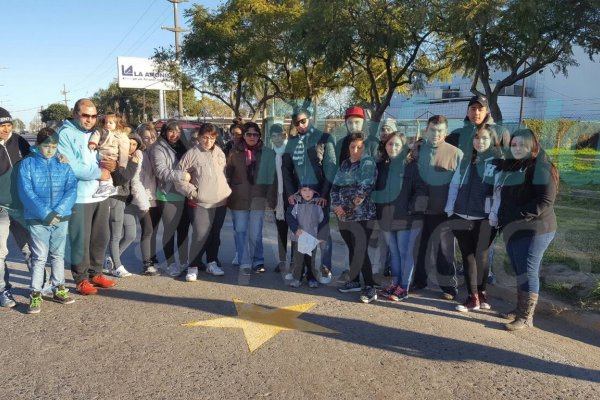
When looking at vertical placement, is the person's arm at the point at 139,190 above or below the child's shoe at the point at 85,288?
above

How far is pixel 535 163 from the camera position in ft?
13.3

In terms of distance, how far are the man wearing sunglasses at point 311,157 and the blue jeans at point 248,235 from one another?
0.68m

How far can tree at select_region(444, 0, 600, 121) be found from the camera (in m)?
11.6

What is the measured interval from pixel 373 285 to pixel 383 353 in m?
1.28

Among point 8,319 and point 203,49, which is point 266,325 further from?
point 203,49

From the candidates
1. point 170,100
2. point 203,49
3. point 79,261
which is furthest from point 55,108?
point 79,261

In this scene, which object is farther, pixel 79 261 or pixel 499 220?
pixel 79 261

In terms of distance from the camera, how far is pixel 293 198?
5359 mm

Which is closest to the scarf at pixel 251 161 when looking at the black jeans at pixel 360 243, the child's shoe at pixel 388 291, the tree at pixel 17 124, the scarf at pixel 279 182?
the scarf at pixel 279 182

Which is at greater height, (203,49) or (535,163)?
(203,49)

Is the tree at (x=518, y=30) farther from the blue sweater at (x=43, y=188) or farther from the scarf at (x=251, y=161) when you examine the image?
the blue sweater at (x=43, y=188)

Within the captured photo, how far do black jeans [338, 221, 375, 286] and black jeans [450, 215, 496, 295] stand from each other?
85 cm

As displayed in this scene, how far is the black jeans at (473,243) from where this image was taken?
15.3 feet

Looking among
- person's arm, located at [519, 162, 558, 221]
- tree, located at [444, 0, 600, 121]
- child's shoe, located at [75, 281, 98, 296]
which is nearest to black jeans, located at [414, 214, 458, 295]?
person's arm, located at [519, 162, 558, 221]
